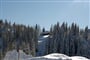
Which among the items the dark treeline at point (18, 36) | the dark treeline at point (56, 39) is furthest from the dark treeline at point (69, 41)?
the dark treeline at point (18, 36)

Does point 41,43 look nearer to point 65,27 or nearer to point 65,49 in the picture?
point 65,27

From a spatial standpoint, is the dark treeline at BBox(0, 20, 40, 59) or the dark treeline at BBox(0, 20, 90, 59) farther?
the dark treeline at BBox(0, 20, 90, 59)

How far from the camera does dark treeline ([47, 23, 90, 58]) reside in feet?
253

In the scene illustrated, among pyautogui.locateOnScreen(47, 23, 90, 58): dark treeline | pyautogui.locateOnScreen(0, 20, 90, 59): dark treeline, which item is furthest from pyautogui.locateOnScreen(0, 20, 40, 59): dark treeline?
pyautogui.locateOnScreen(47, 23, 90, 58): dark treeline

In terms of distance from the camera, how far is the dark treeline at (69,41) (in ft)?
253

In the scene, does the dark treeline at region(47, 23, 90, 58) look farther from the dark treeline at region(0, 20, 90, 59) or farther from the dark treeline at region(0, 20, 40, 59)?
the dark treeline at region(0, 20, 40, 59)

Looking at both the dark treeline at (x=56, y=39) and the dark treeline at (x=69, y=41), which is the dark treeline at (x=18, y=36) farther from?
the dark treeline at (x=69, y=41)

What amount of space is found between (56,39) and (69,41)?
5460 millimetres

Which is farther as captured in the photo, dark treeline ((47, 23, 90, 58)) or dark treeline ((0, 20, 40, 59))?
dark treeline ((47, 23, 90, 58))

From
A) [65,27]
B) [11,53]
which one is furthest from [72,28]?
[11,53]

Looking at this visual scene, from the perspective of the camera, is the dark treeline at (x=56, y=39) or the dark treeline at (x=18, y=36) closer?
the dark treeline at (x=18, y=36)

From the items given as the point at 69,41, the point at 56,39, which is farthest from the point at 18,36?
the point at 69,41

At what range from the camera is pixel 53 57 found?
24547 millimetres

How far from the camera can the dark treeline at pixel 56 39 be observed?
76.7 m
